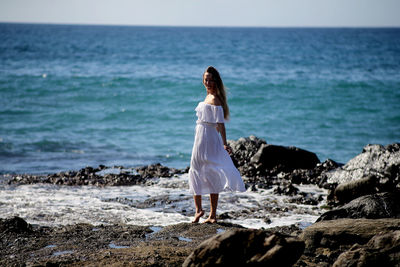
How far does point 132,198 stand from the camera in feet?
32.0

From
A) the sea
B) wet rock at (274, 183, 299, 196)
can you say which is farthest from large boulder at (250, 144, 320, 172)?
wet rock at (274, 183, 299, 196)

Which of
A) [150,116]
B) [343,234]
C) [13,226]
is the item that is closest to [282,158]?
[343,234]

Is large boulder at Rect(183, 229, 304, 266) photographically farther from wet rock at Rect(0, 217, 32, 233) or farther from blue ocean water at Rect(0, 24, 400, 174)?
blue ocean water at Rect(0, 24, 400, 174)

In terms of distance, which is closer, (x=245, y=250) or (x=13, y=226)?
(x=245, y=250)

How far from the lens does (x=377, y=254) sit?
183 inches

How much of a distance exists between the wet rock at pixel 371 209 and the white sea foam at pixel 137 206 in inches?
44.5

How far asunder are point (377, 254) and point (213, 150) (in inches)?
126

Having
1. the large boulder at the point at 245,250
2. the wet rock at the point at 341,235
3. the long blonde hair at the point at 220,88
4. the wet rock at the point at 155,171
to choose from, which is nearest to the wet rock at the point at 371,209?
the wet rock at the point at 341,235

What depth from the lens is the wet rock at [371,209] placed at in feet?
22.3

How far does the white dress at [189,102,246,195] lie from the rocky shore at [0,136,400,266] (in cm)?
62

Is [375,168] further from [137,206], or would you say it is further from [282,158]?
[137,206]

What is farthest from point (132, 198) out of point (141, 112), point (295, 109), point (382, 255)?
point (295, 109)

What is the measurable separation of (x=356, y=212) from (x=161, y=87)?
2307 centimetres

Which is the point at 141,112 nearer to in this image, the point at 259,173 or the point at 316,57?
the point at 259,173
